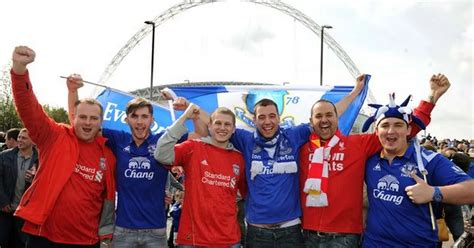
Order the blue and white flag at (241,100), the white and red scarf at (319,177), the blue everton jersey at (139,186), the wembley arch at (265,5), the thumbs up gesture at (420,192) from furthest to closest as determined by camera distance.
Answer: the wembley arch at (265,5), the blue and white flag at (241,100), the blue everton jersey at (139,186), the white and red scarf at (319,177), the thumbs up gesture at (420,192)

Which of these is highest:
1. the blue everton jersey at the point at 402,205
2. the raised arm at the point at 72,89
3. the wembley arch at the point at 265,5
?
the wembley arch at the point at 265,5

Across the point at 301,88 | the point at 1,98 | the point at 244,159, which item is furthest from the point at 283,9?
the point at 244,159

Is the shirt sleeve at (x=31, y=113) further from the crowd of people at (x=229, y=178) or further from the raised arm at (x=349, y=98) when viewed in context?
the raised arm at (x=349, y=98)

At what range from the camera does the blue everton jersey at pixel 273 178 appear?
464 cm

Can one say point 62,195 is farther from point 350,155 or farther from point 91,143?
point 350,155

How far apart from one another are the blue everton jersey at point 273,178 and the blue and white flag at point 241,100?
243 centimetres

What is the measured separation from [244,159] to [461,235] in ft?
9.47

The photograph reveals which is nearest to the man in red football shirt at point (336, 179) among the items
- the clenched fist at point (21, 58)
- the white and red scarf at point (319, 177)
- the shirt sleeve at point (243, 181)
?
the white and red scarf at point (319, 177)

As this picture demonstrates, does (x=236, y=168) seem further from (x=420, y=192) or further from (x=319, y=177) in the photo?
(x=420, y=192)

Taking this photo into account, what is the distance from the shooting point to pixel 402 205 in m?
4.20

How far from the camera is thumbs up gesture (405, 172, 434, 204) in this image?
155 inches

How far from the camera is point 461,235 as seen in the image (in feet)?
18.8

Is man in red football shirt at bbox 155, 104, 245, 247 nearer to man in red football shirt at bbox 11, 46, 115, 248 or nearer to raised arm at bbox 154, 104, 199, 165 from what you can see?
raised arm at bbox 154, 104, 199, 165

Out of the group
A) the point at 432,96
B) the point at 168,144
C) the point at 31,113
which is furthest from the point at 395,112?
the point at 31,113
